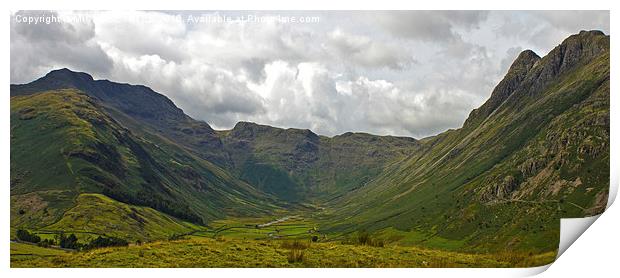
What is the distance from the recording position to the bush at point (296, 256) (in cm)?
2869

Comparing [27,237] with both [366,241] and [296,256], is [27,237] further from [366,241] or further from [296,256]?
[296,256]

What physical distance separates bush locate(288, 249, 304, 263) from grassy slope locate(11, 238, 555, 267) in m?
0.18

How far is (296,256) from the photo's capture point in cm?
2875

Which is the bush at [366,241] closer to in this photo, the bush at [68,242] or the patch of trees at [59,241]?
the patch of trees at [59,241]

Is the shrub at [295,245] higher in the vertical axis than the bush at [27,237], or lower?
higher

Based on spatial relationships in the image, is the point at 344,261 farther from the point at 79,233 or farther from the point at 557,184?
the point at 79,233

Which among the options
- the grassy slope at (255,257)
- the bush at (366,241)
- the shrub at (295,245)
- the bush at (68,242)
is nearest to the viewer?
the grassy slope at (255,257)

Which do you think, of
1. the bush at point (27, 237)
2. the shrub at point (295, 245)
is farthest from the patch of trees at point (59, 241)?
the shrub at point (295, 245)

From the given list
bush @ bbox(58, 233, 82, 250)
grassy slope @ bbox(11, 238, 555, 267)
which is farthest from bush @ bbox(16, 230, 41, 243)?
grassy slope @ bbox(11, 238, 555, 267)

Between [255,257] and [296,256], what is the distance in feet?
8.59

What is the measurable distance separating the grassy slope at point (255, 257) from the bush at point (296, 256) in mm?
179

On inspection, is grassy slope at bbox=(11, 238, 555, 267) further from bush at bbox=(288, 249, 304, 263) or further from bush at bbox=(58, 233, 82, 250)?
bush at bbox=(58, 233, 82, 250)
